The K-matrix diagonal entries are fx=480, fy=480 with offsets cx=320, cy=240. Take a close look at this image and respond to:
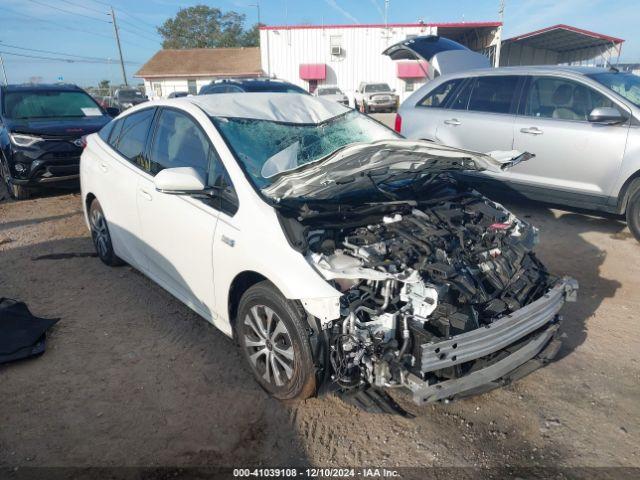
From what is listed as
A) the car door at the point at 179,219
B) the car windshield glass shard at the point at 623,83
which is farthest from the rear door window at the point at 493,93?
the car door at the point at 179,219

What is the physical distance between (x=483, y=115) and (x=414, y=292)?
4942 mm

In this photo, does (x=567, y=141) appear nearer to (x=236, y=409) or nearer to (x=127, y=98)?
(x=236, y=409)

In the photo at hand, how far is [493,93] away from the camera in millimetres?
6730

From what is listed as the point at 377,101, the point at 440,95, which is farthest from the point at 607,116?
the point at 377,101

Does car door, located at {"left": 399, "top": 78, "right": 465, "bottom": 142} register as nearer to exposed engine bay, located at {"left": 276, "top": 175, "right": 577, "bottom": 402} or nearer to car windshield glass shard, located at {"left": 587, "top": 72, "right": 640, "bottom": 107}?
car windshield glass shard, located at {"left": 587, "top": 72, "right": 640, "bottom": 107}

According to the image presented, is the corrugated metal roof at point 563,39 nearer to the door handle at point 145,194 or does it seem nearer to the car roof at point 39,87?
the car roof at point 39,87

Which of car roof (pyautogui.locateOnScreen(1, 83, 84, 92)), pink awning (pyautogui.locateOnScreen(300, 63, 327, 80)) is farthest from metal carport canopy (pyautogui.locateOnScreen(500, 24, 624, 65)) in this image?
car roof (pyautogui.locateOnScreen(1, 83, 84, 92))

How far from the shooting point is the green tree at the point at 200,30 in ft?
212

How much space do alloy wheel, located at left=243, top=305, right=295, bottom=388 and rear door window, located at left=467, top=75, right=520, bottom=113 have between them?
5.12m

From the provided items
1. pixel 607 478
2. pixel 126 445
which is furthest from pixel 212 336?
pixel 607 478

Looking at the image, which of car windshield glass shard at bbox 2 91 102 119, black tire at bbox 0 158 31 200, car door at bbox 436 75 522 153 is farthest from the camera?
car windshield glass shard at bbox 2 91 102 119

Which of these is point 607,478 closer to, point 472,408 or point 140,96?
point 472,408

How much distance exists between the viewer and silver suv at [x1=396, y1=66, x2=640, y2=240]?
550 centimetres

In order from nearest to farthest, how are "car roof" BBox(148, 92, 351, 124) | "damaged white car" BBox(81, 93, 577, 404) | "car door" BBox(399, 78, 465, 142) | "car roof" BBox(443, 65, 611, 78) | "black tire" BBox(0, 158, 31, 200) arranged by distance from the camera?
1. "damaged white car" BBox(81, 93, 577, 404)
2. "car roof" BBox(148, 92, 351, 124)
3. "car roof" BBox(443, 65, 611, 78)
4. "car door" BBox(399, 78, 465, 142)
5. "black tire" BBox(0, 158, 31, 200)
